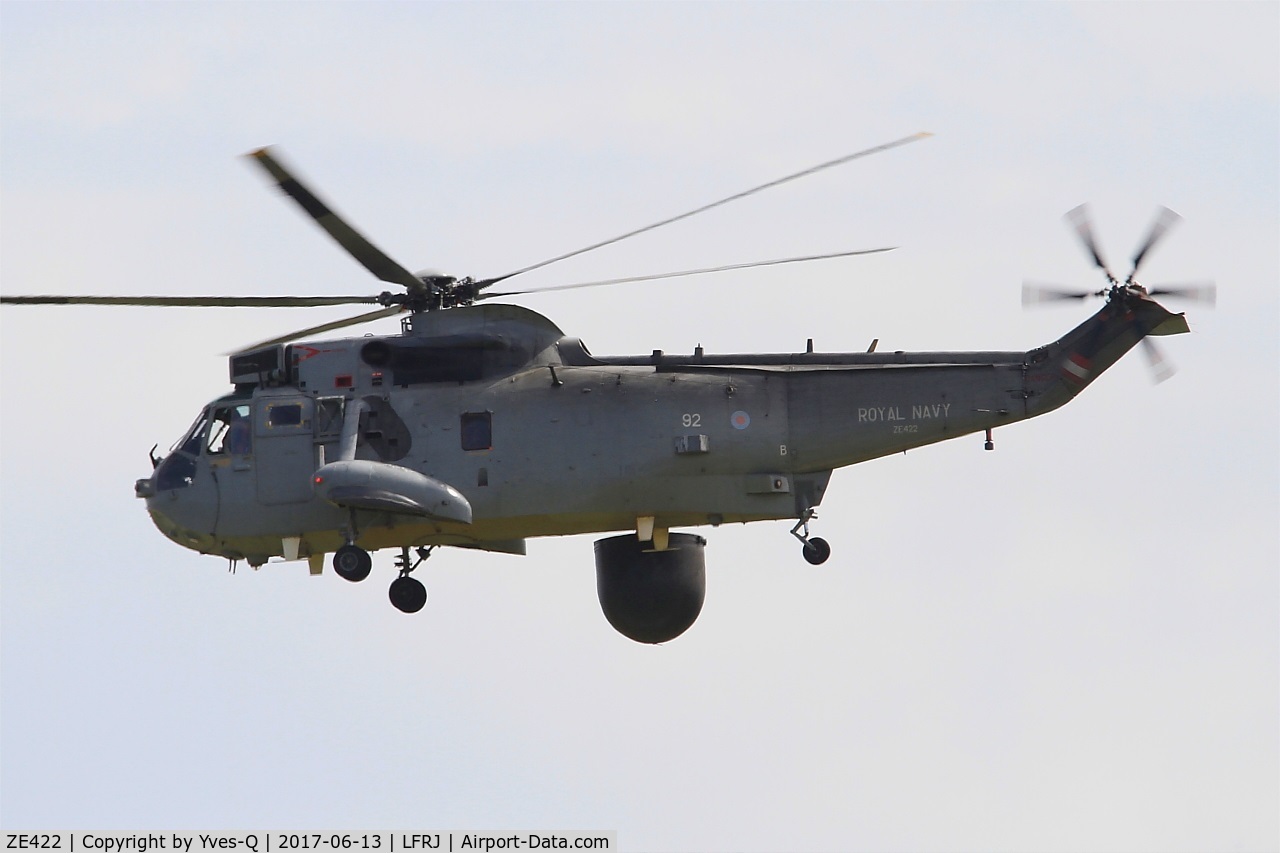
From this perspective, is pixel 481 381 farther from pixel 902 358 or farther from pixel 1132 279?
pixel 1132 279

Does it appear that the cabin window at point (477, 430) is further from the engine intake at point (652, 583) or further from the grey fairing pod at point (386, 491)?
the engine intake at point (652, 583)

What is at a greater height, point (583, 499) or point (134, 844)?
point (583, 499)

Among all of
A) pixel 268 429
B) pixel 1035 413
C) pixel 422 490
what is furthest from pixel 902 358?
pixel 268 429

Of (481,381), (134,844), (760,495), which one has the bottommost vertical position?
(134,844)

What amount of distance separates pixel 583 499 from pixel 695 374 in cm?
194

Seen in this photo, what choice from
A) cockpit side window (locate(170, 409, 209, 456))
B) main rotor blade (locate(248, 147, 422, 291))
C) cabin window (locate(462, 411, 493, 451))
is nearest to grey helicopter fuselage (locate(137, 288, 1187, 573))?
cabin window (locate(462, 411, 493, 451))

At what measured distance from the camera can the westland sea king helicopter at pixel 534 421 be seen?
25719 mm

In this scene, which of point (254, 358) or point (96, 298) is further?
point (254, 358)

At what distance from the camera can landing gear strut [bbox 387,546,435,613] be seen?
27.4 metres

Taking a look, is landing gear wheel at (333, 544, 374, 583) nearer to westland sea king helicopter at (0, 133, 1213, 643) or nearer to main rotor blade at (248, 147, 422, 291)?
westland sea king helicopter at (0, 133, 1213, 643)

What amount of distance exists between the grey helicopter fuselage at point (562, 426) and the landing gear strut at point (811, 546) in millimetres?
128

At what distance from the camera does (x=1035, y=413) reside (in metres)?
25.8

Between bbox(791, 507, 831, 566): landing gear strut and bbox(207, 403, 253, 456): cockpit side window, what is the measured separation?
258 inches

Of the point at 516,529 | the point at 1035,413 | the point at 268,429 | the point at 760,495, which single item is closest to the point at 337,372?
the point at 268,429
